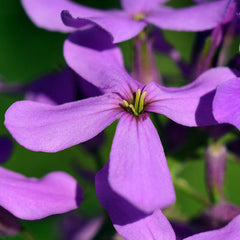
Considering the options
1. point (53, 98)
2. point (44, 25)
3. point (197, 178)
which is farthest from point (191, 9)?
point (197, 178)

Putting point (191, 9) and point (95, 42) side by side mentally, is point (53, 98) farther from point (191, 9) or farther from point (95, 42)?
point (191, 9)

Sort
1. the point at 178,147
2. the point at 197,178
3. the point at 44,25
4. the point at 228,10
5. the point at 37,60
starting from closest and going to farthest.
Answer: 1. the point at 228,10
2. the point at 44,25
3. the point at 178,147
4. the point at 197,178
5. the point at 37,60

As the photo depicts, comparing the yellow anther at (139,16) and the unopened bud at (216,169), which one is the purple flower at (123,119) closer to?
the yellow anther at (139,16)

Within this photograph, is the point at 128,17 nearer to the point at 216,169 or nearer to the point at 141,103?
the point at 141,103

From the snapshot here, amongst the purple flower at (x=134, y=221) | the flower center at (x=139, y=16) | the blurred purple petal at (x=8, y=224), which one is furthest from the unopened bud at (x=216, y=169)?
the blurred purple petal at (x=8, y=224)

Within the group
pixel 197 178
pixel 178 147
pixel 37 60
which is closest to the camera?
pixel 178 147

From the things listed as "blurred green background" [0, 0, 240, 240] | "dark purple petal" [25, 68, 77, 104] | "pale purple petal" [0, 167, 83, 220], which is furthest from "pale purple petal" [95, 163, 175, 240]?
"blurred green background" [0, 0, 240, 240]

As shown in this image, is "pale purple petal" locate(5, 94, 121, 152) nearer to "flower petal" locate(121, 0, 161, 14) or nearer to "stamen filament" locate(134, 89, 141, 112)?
"stamen filament" locate(134, 89, 141, 112)
